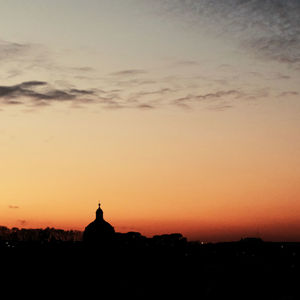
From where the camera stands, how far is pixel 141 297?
120 meters

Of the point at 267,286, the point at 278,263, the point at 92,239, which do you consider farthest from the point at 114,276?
the point at 278,263

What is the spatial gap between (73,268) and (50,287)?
1986 cm

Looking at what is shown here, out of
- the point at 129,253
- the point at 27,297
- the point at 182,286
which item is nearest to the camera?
the point at 27,297

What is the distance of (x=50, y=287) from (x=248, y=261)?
49.7 meters

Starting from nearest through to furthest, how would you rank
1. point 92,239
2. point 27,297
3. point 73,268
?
point 27,297 → point 92,239 → point 73,268

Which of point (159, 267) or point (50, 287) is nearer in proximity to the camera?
point (50, 287)

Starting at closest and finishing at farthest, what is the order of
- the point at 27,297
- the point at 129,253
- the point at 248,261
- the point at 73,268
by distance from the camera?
the point at 27,297 < the point at 73,268 < the point at 248,261 < the point at 129,253

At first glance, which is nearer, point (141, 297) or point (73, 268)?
point (141, 297)

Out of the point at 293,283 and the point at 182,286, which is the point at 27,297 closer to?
the point at 182,286

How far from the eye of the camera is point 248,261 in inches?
6344

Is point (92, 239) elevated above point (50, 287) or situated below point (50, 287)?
above

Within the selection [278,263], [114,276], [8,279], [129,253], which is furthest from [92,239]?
[278,263]

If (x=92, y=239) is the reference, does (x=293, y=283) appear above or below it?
below

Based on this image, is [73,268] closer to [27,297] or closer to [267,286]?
[27,297]
